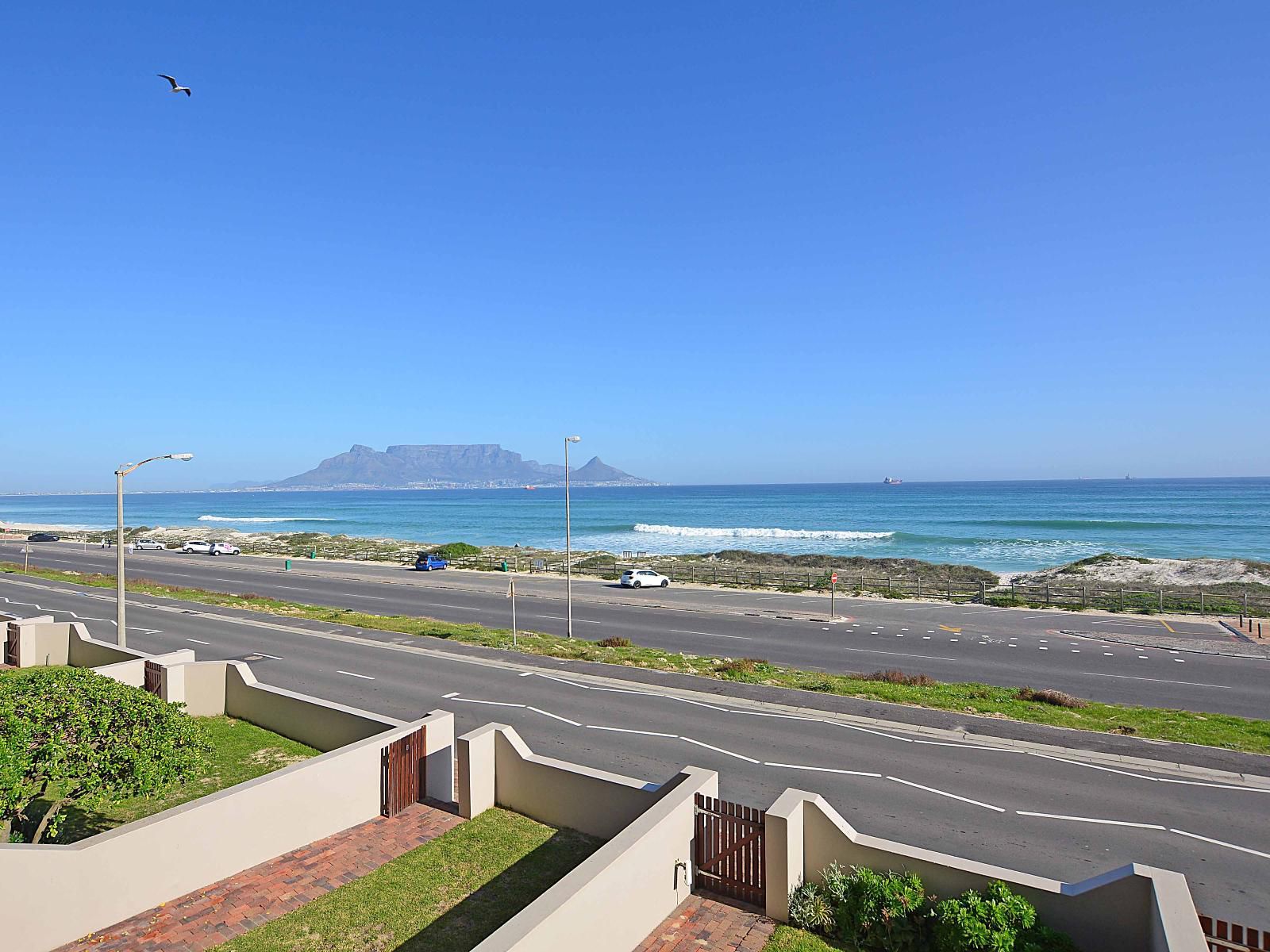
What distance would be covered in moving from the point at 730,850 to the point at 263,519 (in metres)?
201

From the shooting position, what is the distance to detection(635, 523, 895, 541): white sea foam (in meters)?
98.0

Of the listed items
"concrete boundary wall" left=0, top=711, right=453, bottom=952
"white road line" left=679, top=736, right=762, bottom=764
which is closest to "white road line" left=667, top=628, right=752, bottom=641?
"white road line" left=679, top=736, right=762, bottom=764

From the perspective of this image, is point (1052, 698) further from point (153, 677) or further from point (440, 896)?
point (153, 677)

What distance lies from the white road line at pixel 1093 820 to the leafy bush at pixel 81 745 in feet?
44.3

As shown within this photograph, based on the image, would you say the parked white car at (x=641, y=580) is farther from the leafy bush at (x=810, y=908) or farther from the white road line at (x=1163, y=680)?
the leafy bush at (x=810, y=908)

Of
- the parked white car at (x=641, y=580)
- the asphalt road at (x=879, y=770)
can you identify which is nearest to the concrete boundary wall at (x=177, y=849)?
the asphalt road at (x=879, y=770)

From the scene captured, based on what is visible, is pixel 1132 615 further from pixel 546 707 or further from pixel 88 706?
pixel 88 706

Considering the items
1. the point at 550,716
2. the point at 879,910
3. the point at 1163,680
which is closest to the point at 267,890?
the point at 879,910

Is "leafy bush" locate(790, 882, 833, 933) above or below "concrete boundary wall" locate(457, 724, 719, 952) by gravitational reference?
below

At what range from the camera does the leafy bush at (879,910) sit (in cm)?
800

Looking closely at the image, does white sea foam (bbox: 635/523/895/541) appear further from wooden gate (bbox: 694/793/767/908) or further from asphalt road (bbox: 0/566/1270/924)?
wooden gate (bbox: 694/793/767/908)

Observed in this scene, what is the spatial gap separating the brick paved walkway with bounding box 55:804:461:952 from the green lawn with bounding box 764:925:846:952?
5.59 meters

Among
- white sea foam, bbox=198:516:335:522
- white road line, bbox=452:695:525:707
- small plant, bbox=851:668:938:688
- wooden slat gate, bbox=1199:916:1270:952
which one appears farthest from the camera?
white sea foam, bbox=198:516:335:522

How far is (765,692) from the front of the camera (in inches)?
770
